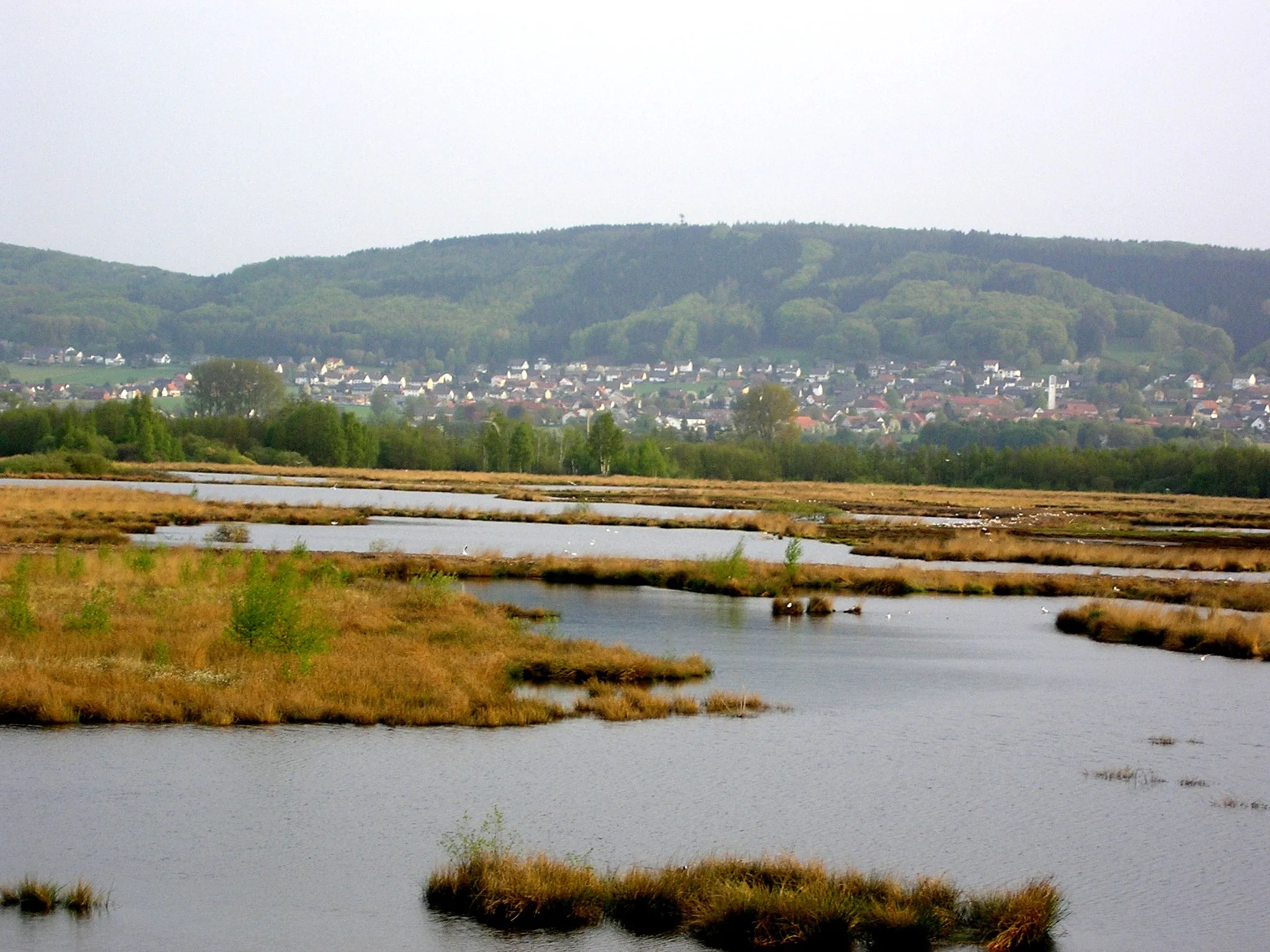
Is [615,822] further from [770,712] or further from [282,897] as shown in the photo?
[770,712]

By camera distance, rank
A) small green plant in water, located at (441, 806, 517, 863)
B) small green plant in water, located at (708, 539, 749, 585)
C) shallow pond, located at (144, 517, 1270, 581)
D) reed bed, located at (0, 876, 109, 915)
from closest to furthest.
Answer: reed bed, located at (0, 876, 109, 915) → small green plant in water, located at (441, 806, 517, 863) → small green plant in water, located at (708, 539, 749, 585) → shallow pond, located at (144, 517, 1270, 581)

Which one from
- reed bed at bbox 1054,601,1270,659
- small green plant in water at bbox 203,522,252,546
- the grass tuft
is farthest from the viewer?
small green plant in water at bbox 203,522,252,546

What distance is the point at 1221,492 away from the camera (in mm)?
124812

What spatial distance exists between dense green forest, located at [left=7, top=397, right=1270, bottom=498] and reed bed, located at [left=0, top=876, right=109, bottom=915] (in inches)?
3956

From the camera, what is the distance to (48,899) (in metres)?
13.1

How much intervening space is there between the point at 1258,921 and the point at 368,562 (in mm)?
29148

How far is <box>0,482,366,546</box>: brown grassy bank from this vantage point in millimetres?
46750

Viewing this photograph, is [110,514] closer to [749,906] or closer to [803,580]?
[803,580]

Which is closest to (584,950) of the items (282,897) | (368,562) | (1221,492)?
(282,897)

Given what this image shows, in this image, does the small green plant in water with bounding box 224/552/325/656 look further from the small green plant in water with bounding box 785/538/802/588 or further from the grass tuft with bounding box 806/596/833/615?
the small green plant in water with bounding box 785/538/802/588

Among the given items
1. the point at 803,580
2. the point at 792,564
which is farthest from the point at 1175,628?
the point at 803,580

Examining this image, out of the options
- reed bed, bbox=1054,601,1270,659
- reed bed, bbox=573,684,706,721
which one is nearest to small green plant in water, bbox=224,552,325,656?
reed bed, bbox=573,684,706,721

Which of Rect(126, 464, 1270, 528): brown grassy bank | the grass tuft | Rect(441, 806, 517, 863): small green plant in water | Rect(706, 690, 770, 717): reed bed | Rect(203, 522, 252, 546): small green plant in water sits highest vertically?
Rect(203, 522, 252, 546): small green plant in water

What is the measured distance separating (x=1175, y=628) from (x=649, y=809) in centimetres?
2224
